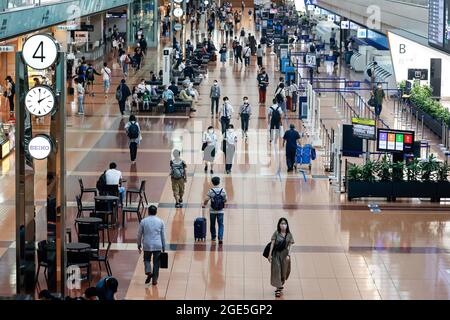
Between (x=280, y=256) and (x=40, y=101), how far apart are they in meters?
4.02

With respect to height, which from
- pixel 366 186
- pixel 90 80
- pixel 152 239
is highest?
pixel 90 80

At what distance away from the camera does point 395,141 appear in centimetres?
2355

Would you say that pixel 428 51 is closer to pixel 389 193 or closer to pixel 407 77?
pixel 407 77

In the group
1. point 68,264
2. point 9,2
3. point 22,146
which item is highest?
point 9,2

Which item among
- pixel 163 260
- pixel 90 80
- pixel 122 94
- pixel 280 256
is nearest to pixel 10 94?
pixel 122 94

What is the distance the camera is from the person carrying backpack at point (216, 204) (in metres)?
18.7

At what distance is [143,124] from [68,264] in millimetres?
18302

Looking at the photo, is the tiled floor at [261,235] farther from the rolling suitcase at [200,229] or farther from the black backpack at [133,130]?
the black backpack at [133,130]

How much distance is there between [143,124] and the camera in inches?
1357

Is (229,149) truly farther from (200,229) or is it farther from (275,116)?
(200,229)

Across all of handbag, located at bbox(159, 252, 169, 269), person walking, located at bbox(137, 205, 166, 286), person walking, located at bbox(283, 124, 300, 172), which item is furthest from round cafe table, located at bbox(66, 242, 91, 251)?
person walking, located at bbox(283, 124, 300, 172)

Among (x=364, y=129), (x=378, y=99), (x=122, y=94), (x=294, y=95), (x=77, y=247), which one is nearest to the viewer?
(x=77, y=247)

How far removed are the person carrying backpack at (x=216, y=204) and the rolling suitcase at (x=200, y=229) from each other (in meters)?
0.14
